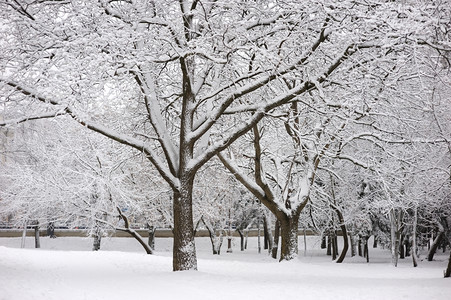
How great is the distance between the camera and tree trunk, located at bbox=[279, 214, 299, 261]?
1602cm

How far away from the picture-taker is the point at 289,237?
52.9 ft

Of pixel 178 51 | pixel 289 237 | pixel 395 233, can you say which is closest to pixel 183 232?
pixel 178 51

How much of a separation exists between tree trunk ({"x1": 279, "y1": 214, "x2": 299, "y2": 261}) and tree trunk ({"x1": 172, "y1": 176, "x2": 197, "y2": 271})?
5.44 metres

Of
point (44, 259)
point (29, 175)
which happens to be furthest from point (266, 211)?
point (44, 259)

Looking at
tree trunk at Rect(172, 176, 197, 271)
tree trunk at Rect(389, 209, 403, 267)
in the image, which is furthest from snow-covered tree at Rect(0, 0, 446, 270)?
tree trunk at Rect(389, 209, 403, 267)

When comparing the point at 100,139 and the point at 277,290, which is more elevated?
the point at 100,139

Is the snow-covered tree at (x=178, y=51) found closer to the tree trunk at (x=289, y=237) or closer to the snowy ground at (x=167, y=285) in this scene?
the snowy ground at (x=167, y=285)

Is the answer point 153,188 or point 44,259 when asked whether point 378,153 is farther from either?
point 44,259

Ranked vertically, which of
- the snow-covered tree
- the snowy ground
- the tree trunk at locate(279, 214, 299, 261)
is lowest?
the snowy ground

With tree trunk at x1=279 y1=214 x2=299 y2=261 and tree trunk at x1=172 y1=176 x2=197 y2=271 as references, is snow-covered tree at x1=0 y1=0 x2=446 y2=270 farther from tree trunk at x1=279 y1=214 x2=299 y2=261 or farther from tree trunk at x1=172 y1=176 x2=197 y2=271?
tree trunk at x1=279 y1=214 x2=299 y2=261

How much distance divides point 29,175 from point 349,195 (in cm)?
1788

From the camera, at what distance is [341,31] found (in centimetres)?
966

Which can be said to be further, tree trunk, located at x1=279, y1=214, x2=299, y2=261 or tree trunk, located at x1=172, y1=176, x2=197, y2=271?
tree trunk, located at x1=279, y1=214, x2=299, y2=261

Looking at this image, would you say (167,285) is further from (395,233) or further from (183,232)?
(395,233)
